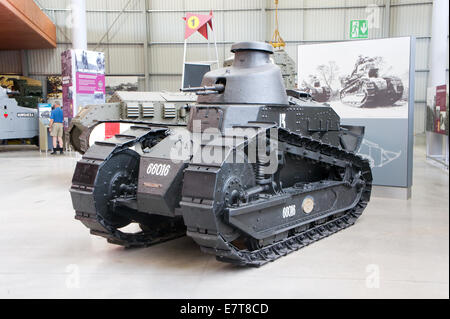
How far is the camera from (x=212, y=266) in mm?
5504

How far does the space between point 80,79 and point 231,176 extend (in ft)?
37.4

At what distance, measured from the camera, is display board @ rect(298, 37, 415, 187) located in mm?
9086

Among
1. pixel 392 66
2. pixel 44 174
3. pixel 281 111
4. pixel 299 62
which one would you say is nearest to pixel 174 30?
pixel 44 174

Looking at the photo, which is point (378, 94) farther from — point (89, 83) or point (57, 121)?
point (57, 121)

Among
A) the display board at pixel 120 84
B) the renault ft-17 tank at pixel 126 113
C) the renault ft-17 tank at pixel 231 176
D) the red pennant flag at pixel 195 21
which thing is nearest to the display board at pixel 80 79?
the red pennant flag at pixel 195 21

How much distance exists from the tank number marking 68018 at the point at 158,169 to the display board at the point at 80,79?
10.5 meters

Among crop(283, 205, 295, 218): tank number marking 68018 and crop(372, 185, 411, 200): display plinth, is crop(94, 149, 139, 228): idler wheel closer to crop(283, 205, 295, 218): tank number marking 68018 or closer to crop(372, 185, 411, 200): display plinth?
crop(283, 205, 295, 218): tank number marking 68018

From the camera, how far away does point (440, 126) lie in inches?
556

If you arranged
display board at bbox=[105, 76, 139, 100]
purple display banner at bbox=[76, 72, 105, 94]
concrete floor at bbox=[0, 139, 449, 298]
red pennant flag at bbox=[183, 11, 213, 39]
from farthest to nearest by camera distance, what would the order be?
display board at bbox=[105, 76, 139, 100] → red pennant flag at bbox=[183, 11, 213, 39] → purple display banner at bbox=[76, 72, 105, 94] → concrete floor at bbox=[0, 139, 449, 298]

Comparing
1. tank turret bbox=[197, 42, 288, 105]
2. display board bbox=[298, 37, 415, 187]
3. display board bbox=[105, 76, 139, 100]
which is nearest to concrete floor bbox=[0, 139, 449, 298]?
display board bbox=[298, 37, 415, 187]

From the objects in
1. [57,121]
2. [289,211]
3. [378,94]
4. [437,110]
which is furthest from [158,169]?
[57,121]

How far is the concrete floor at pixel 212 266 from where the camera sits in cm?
473

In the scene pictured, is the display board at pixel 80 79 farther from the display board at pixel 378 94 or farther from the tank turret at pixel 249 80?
the tank turret at pixel 249 80

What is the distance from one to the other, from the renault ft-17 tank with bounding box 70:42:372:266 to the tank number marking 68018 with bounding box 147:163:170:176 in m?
0.01
